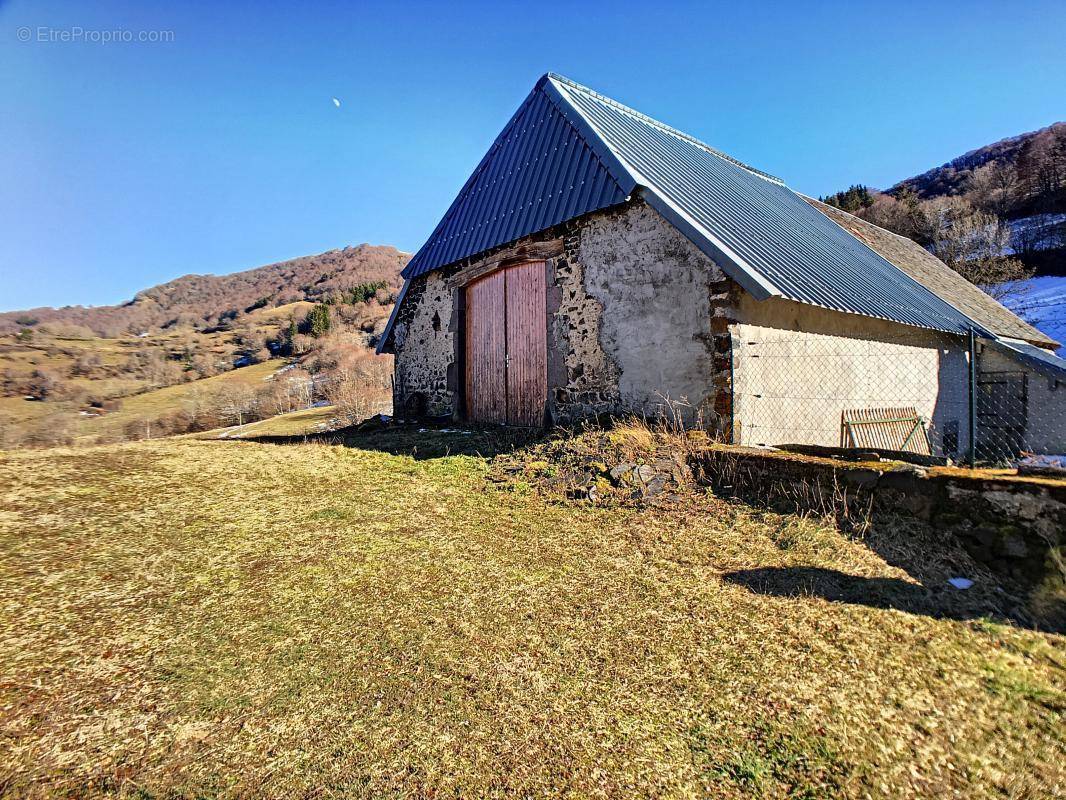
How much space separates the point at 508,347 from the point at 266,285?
79437 mm

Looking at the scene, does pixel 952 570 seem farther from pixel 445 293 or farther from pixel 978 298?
pixel 978 298

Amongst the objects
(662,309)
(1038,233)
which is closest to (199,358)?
(662,309)

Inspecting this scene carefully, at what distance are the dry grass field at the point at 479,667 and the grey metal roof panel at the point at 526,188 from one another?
228 inches

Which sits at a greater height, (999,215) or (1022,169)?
(1022,169)

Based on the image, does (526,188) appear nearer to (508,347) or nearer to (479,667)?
(508,347)

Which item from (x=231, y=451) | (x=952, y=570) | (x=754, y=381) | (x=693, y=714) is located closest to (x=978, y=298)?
(x=754, y=381)

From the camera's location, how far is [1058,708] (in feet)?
7.97

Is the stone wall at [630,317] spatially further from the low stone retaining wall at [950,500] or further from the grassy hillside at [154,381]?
the grassy hillside at [154,381]

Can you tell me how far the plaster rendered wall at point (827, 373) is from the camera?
6555mm

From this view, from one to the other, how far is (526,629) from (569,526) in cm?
183

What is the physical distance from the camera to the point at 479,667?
8.40 feet

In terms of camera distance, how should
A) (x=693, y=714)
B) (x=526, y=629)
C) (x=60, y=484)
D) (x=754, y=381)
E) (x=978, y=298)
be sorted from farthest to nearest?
(x=978, y=298) < (x=754, y=381) < (x=60, y=484) < (x=526, y=629) < (x=693, y=714)

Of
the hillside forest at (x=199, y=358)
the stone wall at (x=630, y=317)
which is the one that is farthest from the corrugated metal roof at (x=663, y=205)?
the hillside forest at (x=199, y=358)

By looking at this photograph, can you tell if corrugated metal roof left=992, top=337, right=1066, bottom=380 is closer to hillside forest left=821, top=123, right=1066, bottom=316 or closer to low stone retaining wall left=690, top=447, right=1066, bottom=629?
low stone retaining wall left=690, top=447, right=1066, bottom=629
